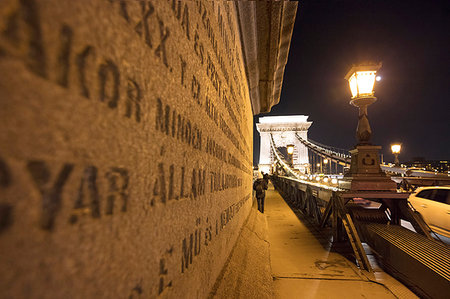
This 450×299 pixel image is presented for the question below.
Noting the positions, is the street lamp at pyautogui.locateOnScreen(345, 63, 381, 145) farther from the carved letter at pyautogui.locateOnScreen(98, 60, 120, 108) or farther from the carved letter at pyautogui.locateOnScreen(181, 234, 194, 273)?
the carved letter at pyautogui.locateOnScreen(98, 60, 120, 108)

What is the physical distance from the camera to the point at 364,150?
170 inches

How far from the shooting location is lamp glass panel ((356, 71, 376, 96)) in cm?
440

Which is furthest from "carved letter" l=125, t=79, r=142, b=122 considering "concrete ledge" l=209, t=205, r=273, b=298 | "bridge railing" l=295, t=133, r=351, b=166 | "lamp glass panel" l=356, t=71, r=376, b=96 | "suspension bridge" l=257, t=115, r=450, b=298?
"bridge railing" l=295, t=133, r=351, b=166

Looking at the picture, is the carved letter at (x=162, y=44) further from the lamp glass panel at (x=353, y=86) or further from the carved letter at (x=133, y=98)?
the lamp glass panel at (x=353, y=86)

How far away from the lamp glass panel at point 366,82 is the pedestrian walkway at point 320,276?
3.23m

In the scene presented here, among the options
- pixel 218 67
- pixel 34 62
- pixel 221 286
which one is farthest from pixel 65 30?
pixel 221 286

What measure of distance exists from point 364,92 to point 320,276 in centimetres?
363

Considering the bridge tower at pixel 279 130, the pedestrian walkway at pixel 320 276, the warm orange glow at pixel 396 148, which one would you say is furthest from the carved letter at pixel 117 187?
the bridge tower at pixel 279 130

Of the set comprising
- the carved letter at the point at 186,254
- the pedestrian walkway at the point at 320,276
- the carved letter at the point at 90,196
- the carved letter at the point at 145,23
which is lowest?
the pedestrian walkway at the point at 320,276

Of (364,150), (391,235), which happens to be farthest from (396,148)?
(391,235)

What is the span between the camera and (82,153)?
15.4 inches

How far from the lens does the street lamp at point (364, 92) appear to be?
438 cm

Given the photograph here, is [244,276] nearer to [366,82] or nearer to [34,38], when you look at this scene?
[34,38]

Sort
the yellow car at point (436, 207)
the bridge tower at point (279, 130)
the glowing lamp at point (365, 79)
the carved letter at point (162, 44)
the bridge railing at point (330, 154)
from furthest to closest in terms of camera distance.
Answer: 1. the bridge tower at point (279, 130)
2. the bridge railing at point (330, 154)
3. the yellow car at point (436, 207)
4. the glowing lamp at point (365, 79)
5. the carved letter at point (162, 44)
